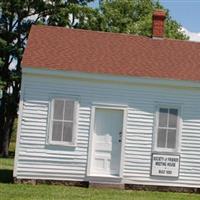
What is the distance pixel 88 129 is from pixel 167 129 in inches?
98.6

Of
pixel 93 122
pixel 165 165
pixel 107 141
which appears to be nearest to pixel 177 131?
pixel 165 165

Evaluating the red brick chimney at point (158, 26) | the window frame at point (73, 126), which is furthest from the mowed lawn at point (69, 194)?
the red brick chimney at point (158, 26)

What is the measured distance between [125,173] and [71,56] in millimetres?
4130

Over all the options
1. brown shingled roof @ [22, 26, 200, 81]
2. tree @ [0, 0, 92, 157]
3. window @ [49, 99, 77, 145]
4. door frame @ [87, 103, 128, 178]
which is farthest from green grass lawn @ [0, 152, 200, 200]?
tree @ [0, 0, 92, 157]

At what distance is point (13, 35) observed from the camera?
139 feet

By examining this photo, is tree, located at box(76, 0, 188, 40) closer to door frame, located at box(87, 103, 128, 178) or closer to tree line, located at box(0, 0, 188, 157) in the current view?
tree line, located at box(0, 0, 188, 157)

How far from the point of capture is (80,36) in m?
21.1

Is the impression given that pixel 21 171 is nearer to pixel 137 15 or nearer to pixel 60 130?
pixel 60 130

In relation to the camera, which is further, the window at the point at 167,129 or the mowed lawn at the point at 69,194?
the window at the point at 167,129

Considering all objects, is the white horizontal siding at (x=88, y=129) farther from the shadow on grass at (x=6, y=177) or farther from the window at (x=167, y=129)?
the shadow on grass at (x=6, y=177)

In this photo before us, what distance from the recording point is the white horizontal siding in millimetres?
18688

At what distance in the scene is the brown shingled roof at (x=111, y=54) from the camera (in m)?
19.2

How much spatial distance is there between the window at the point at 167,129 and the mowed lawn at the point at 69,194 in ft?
5.09

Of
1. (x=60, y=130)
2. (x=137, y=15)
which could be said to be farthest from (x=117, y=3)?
(x=60, y=130)
